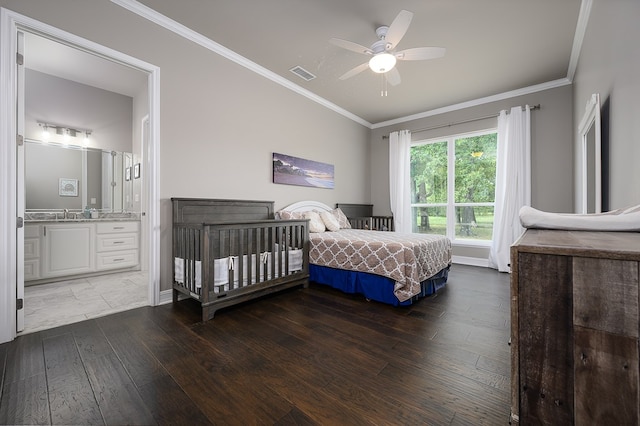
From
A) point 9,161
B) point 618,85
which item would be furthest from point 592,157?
point 9,161

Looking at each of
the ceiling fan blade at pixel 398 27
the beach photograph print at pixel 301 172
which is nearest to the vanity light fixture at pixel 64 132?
the beach photograph print at pixel 301 172

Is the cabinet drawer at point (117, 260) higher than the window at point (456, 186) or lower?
lower

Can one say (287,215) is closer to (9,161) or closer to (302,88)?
(302,88)

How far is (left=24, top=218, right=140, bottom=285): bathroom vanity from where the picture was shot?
10.2 ft

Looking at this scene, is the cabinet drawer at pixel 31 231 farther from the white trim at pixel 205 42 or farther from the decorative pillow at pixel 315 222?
the decorative pillow at pixel 315 222

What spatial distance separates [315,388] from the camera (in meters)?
1.34

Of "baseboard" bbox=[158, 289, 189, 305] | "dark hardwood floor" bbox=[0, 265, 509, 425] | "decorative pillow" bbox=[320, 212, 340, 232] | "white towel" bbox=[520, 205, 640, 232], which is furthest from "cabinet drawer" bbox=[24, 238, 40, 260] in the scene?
"white towel" bbox=[520, 205, 640, 232]

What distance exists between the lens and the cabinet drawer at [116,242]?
364 cm

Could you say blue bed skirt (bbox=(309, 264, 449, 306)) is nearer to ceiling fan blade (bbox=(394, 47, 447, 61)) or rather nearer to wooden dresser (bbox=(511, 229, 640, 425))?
wooden dresser (bbox=(511, 229, 640, 425))

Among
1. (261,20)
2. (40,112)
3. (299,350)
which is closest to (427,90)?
(261,20)

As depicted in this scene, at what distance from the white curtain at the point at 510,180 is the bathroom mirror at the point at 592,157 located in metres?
1.10

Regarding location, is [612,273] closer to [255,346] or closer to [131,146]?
[255,346]

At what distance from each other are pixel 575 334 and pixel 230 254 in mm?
2261

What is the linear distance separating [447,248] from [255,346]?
2.54 meters
